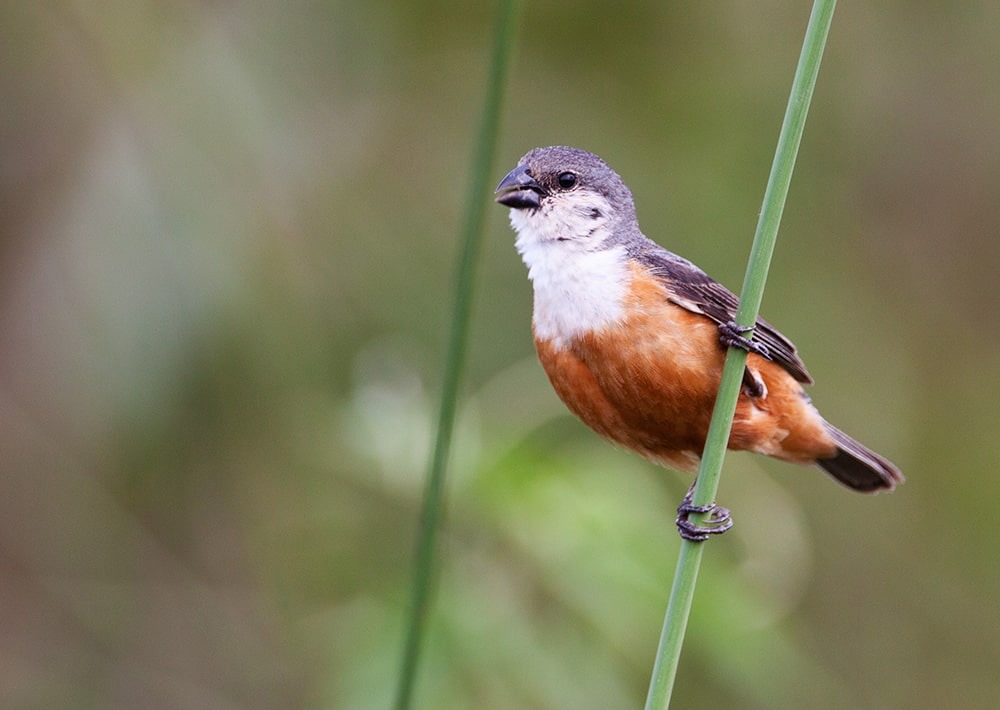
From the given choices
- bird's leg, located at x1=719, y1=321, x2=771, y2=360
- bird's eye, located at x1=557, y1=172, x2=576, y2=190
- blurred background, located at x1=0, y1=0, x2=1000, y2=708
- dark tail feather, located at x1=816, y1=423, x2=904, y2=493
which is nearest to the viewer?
bird's leg, located at x1=719, y1=321, x2=771, y2=360

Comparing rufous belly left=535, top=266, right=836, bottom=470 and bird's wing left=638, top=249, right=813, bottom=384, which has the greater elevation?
bird's wing left=638, top=249, right=813, bottom=384

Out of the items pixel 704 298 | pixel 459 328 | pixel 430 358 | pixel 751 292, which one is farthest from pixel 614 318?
pixel 430 358

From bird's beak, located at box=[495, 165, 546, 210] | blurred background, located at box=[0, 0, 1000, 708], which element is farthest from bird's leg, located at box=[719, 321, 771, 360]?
blurred background, located at box=[0, 0, 1000, 708]

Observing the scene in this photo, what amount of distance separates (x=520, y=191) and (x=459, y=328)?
1071 millimetres

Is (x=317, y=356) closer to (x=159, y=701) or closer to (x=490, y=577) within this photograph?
(x=490, y=577)

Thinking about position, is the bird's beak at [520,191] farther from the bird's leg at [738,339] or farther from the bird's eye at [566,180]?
the bird's leg at [738,339]

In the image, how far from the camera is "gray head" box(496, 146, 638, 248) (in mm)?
3049

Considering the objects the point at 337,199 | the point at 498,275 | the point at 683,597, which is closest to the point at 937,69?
the point at 498,275

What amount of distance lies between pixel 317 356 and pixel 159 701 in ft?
6.44

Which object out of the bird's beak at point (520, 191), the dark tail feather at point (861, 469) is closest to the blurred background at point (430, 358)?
the bird's beak at point (520, 191)

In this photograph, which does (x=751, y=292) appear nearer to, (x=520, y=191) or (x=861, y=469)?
(x=520, y=191)

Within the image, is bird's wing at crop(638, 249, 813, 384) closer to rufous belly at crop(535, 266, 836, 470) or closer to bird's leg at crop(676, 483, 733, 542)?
rufous belly at crop(535, 266, 836, 470)

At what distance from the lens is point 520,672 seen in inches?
129

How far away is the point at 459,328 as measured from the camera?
2.04m
